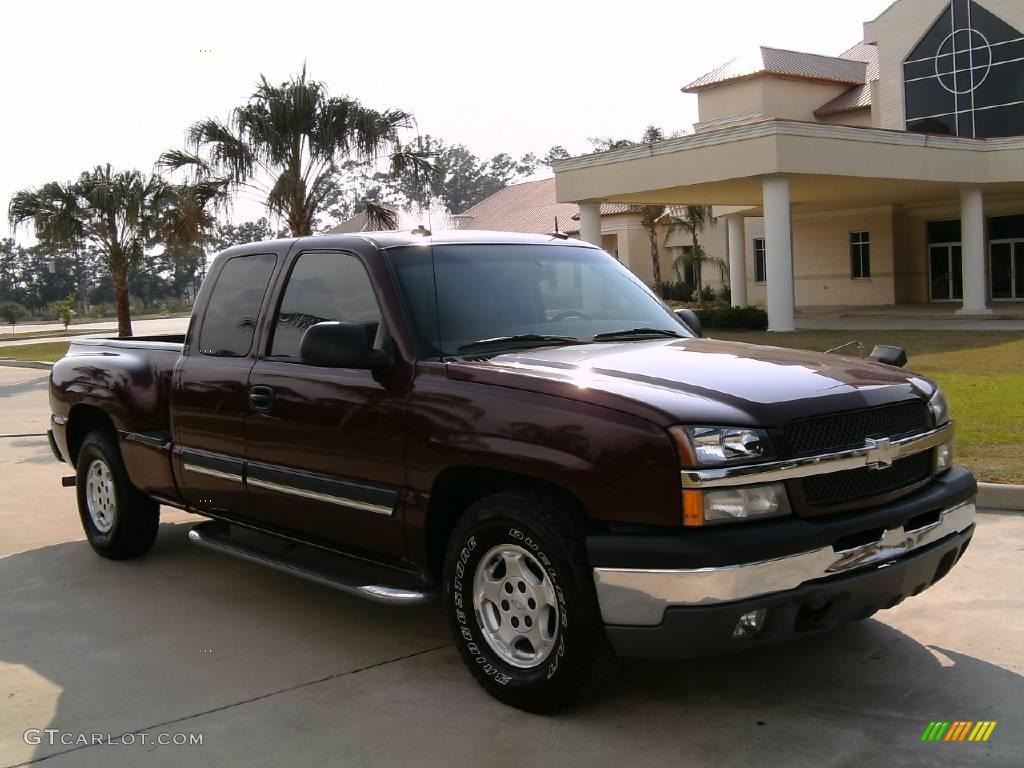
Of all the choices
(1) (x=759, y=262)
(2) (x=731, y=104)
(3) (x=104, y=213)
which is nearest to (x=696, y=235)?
(1) (x=759, y=262)

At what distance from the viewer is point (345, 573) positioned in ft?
17.1

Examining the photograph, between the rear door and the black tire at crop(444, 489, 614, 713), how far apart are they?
1.76 m

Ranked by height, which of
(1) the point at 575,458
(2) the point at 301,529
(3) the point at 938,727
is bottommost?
(3) the point at 938,727

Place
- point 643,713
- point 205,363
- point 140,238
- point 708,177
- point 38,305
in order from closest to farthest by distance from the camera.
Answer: point 643,713 < point 205,363 < point 708,177 < point 140,238 < point 38,305

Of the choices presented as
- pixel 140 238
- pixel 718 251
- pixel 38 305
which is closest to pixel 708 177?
pixel 140 238

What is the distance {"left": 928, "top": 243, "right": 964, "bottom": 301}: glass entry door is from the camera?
39.7 m

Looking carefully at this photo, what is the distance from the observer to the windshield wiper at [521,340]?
16.2 feet

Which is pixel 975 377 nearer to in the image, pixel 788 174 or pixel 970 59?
pixel 788 174

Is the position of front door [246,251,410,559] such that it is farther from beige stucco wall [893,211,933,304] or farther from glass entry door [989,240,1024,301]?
beige stucco wall [893,211,933,304]

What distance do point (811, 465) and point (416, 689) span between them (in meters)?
1.94

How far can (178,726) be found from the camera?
4352 mm

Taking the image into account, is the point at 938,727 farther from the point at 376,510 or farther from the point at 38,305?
the point at 38,305

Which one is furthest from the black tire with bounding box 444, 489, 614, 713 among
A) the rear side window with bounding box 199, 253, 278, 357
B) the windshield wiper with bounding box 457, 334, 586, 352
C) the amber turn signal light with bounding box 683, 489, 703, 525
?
the rear side window with bounding box 199, 253, 278, 357

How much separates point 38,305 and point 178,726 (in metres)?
109
